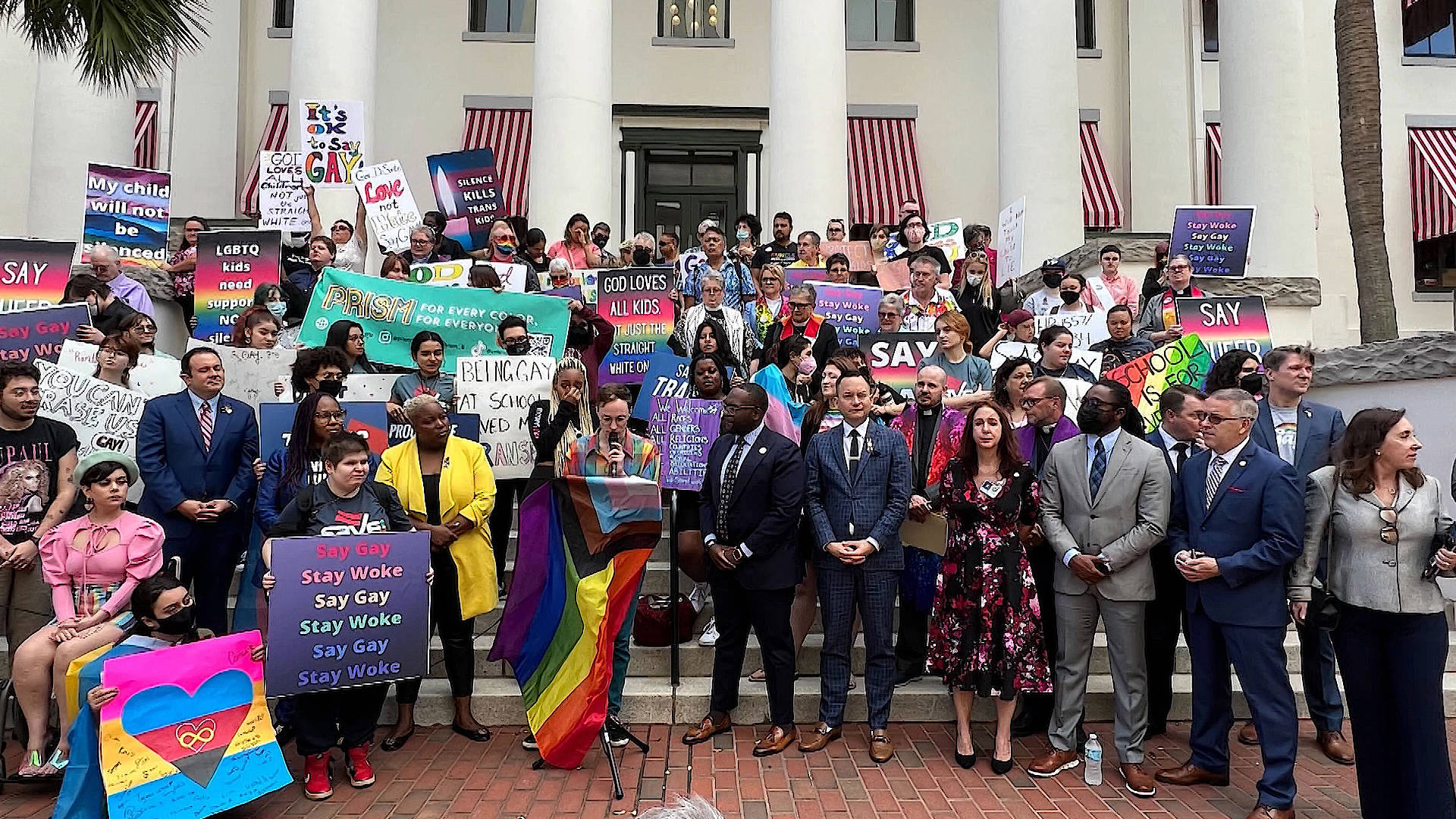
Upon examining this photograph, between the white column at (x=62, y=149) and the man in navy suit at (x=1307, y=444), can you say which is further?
the white column at (x=62, y=149)

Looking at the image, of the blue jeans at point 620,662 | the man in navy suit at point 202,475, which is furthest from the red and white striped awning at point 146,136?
the blue jeans at point 620,662

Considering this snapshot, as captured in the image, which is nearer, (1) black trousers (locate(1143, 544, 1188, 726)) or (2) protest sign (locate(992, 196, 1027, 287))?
(1) black trousers (locate(1143, 544, 1188, 726))

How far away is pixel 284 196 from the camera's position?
12445 mm

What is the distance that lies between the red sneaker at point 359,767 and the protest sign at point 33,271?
626 cm

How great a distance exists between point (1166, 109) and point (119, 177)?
60.4 feet

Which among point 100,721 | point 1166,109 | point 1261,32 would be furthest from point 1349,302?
point 100,721

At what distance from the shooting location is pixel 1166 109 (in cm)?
1992

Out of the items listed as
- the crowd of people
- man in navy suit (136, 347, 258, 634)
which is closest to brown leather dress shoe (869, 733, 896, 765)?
the crowd of people

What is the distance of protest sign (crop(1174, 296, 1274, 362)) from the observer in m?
8.84

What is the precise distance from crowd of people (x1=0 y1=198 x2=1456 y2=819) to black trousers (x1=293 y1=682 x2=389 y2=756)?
2cm

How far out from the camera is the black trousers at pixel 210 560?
6062mm

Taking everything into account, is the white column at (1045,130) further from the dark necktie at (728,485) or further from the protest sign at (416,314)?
the dark necktie at (728,485)

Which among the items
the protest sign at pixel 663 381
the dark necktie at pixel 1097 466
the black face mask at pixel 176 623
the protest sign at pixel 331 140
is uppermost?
the protest sign at pixel 331 140

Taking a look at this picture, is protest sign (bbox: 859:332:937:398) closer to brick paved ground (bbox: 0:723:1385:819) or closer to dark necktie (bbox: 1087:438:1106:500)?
dark necktie (bbox: 1087:438:1106:500)
